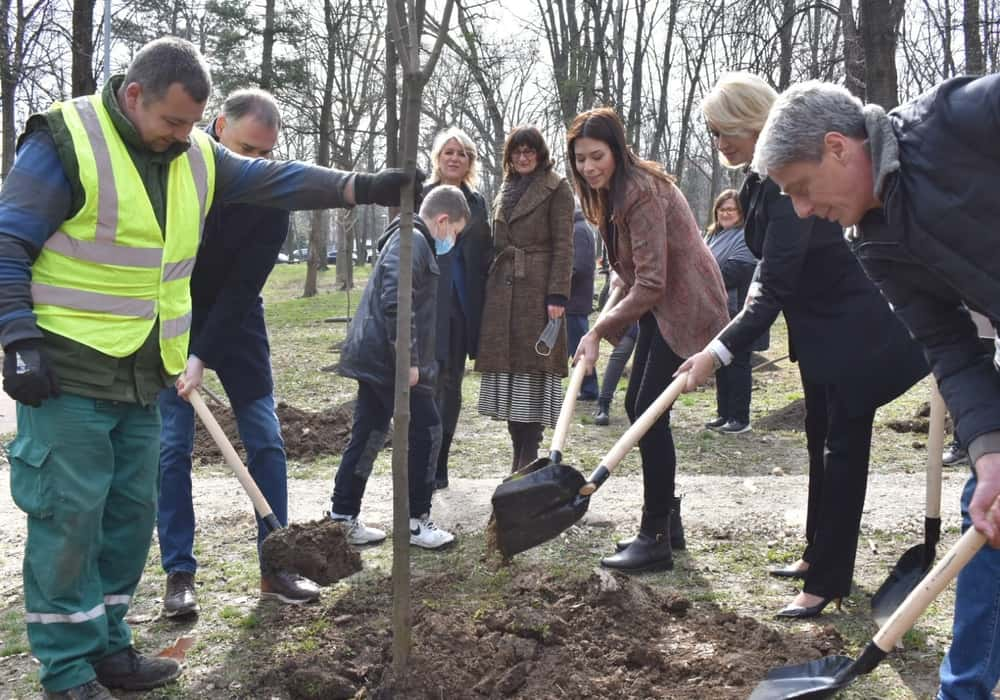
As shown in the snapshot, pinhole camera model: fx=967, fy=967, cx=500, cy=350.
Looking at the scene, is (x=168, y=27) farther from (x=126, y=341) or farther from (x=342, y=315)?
(x=126, y=341)

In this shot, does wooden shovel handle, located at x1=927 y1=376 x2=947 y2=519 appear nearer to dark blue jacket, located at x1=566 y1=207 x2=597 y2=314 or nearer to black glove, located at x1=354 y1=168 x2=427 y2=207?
black glove, located at x1=354 y1=168 x2=427 y2=207

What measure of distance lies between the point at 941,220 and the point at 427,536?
3019 millimetres

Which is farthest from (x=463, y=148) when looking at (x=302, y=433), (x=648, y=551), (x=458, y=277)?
(x=302, y=433)

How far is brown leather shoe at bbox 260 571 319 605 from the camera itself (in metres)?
3.78

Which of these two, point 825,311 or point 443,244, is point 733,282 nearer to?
point 443,244

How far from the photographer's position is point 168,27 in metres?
24.0

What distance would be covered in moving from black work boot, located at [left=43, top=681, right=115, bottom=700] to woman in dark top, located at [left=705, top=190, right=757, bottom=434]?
5582 mm

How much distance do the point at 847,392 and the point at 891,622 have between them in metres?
1.09

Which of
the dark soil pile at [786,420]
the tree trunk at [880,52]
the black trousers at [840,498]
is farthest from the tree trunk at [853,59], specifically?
the black trousers at [840,498]

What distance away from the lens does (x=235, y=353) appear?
3.90 meters

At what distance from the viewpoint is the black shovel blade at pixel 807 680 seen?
2.78 meters

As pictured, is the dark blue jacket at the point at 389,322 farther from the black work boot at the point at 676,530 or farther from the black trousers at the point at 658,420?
the black work boot at the point at 676,530

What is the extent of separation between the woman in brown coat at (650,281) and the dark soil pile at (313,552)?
4.06ft

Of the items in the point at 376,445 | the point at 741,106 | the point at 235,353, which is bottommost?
the point at 376,445
